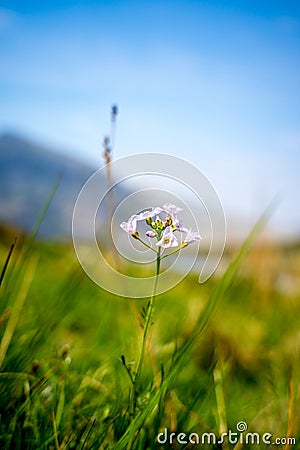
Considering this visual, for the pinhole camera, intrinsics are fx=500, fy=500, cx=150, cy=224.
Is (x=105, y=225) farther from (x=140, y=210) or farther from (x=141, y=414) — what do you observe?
(x=141, y=414)

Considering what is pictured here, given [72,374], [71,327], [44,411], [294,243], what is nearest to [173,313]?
[71,327]

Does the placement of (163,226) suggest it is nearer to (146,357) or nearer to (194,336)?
(194,336)

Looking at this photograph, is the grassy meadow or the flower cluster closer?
the flower cluster

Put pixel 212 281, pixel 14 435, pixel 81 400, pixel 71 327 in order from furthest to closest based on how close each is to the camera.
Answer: pixel 212 281
pixel 71 327
pixel 81 400
pixel 14 435

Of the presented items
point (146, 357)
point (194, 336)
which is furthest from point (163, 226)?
point (146, 357)

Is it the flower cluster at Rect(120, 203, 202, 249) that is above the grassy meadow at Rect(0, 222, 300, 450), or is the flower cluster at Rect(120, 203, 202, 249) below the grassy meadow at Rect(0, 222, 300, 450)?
above
